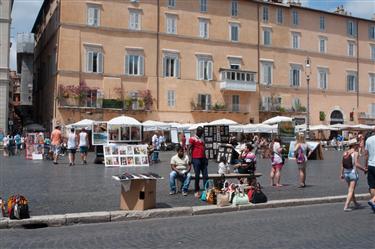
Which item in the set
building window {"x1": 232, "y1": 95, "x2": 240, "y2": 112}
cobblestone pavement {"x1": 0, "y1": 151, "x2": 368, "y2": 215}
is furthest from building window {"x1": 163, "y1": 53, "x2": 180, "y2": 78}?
cobblestone pavement {"x1": 0, "y1": 151, "x2": 368, "y2": 215}

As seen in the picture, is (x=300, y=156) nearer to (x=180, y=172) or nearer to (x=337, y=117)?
(x=180, y=172)

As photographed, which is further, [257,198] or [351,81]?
[351,81]

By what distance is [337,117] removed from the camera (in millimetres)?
60031

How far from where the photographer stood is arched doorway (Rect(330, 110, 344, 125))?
5950cm

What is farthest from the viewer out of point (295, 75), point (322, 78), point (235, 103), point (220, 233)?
point (322, 78)

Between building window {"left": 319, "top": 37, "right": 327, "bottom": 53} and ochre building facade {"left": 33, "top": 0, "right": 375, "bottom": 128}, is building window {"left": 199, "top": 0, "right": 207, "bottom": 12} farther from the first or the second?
building window {"left": 319, "top": 37, "right": 327, "bottom": 53}

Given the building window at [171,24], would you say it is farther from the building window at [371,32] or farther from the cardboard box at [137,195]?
the cardboard box at [137,195]

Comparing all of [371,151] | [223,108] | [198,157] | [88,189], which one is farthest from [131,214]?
[223,108]

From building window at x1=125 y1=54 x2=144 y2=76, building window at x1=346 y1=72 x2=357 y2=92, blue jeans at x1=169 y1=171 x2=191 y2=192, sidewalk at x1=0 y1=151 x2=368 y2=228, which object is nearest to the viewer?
sidewalk at x1=0 y1=151 x2=368 y2=228

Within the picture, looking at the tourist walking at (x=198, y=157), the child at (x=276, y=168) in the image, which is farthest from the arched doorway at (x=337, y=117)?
the tourist walking at (x=198, y=157)

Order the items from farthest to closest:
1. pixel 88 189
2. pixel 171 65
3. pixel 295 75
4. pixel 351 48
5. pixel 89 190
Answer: pixel 351 48
pixel 295 75
pixel 171 65
pixel 88 189
pixel 89 190

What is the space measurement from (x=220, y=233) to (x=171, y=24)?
1677 inches

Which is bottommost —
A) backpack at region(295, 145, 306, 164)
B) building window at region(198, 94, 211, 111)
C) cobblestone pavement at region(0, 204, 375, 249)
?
cobblestone pavement at region(0, 204, 375, 249)

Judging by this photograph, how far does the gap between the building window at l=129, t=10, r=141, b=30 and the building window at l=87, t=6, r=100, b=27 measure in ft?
10.3
